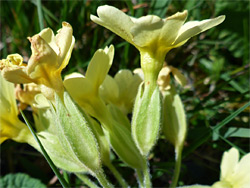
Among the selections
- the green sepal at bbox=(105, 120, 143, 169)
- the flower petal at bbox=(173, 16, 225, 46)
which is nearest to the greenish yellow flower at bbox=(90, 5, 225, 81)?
the flower petal at bbox=(173, 16, 225, 46)

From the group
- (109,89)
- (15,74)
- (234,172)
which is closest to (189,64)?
(109,89)

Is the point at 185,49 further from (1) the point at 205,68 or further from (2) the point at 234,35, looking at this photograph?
(2) the point at 234,35

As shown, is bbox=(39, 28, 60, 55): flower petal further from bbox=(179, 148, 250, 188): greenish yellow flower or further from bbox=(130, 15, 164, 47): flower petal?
Result: bbox=(179, 148, 250, 188): greenish yellow flower

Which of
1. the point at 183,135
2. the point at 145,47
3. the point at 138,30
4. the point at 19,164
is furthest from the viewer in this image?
the point at 19,164

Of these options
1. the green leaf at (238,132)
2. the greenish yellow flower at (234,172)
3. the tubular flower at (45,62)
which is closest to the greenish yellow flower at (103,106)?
the tubular flower at (45,62)

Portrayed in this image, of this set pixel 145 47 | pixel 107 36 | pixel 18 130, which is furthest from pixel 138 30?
pixel 107 36
